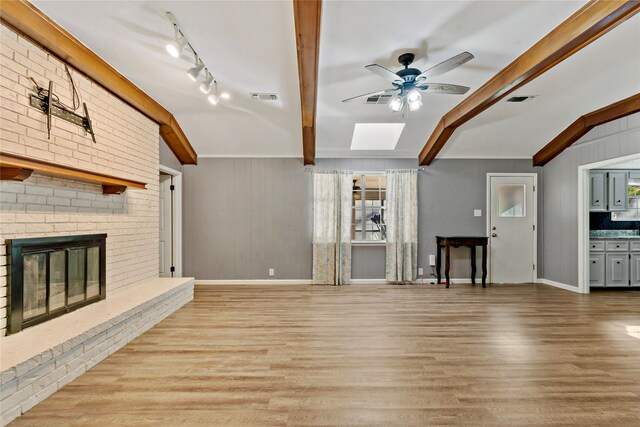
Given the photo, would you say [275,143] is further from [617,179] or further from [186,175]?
[617,179]

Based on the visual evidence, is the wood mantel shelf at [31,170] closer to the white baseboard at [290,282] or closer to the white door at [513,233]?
the white baseboard at [290,282]

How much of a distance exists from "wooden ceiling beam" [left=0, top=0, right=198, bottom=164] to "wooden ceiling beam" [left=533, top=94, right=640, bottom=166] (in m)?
6.16

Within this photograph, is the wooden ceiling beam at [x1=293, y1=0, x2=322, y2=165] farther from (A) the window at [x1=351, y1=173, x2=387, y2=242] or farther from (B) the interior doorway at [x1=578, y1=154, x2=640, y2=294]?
(B) the interior doorway at [x1=578, y1=154, x2=640, y2=294]

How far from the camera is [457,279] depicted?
5766mm

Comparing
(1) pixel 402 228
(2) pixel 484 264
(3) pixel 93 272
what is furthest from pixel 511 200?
(3) pixel 93 272

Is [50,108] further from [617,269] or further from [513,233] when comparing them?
[617,269]

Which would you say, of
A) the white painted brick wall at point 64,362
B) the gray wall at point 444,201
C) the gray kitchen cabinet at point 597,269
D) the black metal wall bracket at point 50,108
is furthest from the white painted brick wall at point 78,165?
the gray kitchen cabinet at point 597,269

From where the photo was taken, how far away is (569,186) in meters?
5.27

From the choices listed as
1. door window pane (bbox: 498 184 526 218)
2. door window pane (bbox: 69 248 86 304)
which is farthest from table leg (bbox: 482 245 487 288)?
door window pane (bbox: 69 248 86 304)

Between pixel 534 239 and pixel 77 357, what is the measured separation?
22.1 ft

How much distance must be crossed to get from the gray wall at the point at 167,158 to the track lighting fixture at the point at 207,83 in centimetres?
187

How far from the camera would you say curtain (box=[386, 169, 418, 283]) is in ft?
18.5

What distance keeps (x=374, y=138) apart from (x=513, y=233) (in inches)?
122

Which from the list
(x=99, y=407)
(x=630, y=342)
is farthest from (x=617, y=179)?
(x=99, y=407)
